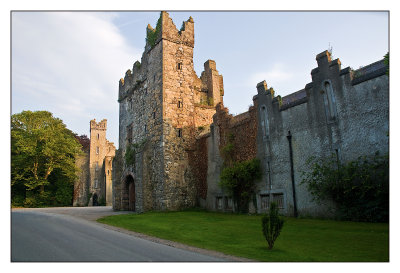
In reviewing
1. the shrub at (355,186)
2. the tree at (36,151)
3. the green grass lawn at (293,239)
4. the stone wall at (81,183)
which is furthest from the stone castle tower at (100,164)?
the shrub at (355,186)

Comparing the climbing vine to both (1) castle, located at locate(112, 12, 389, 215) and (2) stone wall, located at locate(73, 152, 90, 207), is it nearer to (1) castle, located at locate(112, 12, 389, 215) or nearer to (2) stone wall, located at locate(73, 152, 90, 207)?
(1) castle, located at locate(112, 12, 389, 215)

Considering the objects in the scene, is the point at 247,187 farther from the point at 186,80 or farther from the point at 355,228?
the point at 186,80

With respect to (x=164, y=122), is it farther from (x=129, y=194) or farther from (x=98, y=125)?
(x=98, y=125)

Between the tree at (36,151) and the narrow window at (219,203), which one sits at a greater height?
the tree at (36,151)

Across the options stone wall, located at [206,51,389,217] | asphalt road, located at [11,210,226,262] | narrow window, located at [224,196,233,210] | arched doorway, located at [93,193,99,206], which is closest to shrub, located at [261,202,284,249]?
asphalt road, located at [11,210,226,262]

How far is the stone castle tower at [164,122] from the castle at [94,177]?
62.8 feet

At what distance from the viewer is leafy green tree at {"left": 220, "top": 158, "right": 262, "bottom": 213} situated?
1672 centimetres

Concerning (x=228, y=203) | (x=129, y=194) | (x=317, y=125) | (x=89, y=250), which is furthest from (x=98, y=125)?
(x=89, y=250)

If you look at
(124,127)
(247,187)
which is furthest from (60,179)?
(247,187)

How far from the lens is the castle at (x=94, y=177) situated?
4384 cm

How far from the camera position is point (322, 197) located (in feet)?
42.2

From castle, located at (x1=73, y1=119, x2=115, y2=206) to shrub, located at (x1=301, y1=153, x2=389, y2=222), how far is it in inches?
1396

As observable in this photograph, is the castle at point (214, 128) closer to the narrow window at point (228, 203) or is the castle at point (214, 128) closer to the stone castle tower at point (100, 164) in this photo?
the narrow window at point (228, 203)

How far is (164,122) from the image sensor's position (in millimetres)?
20859
